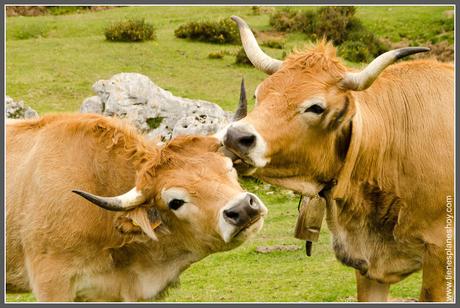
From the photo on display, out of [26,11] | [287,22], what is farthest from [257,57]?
[26,11]

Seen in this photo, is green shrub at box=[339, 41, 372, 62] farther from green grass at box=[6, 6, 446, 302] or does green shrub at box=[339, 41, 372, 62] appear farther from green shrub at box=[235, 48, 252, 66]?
green shrub at box=[235, 48, 252, 66]

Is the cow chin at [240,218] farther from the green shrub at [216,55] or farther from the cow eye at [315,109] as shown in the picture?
the green shrub at [216,55]

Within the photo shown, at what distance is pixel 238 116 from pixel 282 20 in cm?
2154

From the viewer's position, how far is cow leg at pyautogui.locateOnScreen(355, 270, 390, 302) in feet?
27.4

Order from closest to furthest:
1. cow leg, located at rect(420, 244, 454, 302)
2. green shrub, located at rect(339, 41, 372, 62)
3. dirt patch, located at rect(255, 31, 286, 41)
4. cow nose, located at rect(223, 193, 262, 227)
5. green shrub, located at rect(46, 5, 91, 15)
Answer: cow nose, located at rect(223, 193, 262, 227)
cow leg, located at rect(420, 244, 454, 302)
green shrub, located at rect(339, 41, 372, 62)
dirt patch, located at rect(255, 31, 286, 41)
green shrub, located at rect(46, 5, 91, 15)

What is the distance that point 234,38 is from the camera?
89.5 feet

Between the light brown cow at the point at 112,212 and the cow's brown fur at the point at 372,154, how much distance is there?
2.21 feet

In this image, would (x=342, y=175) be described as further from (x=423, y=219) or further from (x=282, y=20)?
(x=282, y=20)

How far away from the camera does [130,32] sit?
26.2 m

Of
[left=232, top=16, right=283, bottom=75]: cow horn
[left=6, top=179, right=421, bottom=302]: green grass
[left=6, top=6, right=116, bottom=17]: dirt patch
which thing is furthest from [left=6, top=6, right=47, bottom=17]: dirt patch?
[left=232, top=16, right=283, bottom=75]: cow horn

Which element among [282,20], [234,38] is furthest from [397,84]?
[282,20]

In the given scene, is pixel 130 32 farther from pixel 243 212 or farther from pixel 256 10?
pixel 243 212

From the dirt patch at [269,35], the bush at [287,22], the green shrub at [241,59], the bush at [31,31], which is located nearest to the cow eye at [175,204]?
the green shrub at [241,59]

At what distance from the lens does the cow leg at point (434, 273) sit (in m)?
7.39
